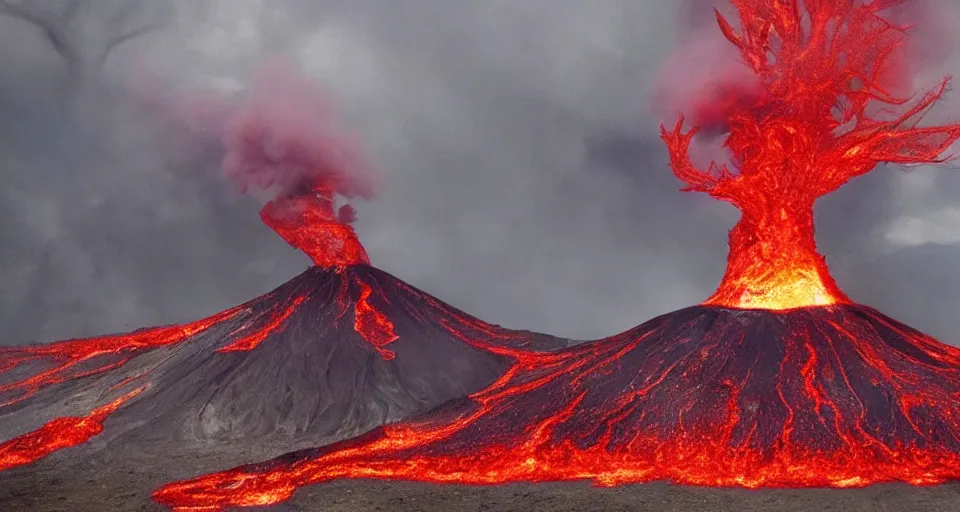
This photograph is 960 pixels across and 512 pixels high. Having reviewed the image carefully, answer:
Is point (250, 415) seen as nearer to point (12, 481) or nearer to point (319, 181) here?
point (12, 481)

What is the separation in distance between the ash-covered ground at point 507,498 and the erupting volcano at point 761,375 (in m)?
0.45

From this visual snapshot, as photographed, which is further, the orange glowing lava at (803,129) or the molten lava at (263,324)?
the molten lava at (263,324)

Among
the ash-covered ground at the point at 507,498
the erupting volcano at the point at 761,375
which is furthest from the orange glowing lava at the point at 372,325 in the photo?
the ash-covered ground at the point at 507,498

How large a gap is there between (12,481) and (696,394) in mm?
14085

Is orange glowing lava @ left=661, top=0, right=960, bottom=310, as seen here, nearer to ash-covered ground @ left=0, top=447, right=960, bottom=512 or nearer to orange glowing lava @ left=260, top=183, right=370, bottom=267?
ash-covered ground @ left=0, top=447, right=960, bottom=512

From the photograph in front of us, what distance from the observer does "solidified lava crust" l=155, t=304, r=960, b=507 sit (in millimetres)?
15500

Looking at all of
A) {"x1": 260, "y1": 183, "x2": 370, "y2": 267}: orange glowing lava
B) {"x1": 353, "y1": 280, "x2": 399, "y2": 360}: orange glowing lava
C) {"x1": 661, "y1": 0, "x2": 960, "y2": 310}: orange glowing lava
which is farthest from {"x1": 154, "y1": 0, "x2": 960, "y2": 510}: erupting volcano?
{"x1": 260, "y1": 183, "x2": 370, "y2": 267}: orange glowing lava

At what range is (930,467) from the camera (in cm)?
1522

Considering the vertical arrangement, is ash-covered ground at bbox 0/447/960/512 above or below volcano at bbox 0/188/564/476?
below

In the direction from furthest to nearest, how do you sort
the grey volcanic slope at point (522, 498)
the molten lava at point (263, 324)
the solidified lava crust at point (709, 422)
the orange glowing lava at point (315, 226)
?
the orange glowing lava at point (315, 226) → the molten lava at point (263, 324) → the solidified lava crust at point (709, 422) → the grey volcanic slope at point (522, 498)

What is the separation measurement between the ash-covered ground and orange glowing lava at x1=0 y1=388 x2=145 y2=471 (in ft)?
5.83

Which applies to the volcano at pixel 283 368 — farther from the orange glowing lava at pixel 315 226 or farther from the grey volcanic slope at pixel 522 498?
the grey volcanic slope at pixel 522 498

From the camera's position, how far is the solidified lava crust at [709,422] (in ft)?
50.9

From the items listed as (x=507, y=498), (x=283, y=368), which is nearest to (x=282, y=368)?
(x=283, y=368)
